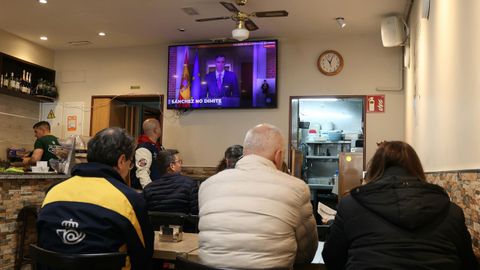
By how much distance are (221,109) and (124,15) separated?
212 cm

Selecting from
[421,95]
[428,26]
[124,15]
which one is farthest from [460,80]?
[124,15]

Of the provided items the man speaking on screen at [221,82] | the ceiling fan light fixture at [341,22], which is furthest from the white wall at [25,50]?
the ceiling fan light fixture at [341,22]

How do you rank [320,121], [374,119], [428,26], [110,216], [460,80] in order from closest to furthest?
[110,216]
[460,80]
[428,26]
[374,119]
[320,121]

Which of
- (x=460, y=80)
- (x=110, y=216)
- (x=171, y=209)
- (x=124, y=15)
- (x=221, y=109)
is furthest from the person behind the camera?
(x=221, y=109)

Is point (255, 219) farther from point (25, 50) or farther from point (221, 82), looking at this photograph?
point (25, 50)

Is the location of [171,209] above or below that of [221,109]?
below

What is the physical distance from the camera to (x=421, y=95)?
4.38 meters

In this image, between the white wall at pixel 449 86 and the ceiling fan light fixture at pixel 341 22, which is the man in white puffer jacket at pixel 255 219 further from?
the ceiling fan light fixture at pixel 341 22

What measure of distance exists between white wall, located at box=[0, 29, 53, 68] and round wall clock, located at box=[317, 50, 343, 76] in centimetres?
495

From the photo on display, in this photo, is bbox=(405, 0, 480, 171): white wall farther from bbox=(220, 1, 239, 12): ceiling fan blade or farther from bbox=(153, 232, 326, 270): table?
bbox=(220, 1, 239, 12): ceiling fan blade

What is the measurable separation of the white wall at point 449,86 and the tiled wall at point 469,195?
85 mm

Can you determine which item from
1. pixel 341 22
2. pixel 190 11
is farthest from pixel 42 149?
pixel 341 22

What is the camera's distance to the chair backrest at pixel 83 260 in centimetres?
175

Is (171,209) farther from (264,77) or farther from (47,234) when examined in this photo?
(264,77)
